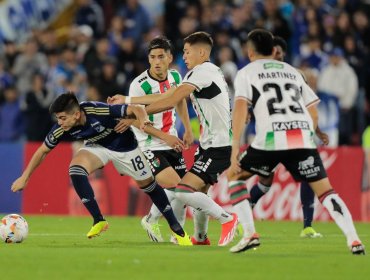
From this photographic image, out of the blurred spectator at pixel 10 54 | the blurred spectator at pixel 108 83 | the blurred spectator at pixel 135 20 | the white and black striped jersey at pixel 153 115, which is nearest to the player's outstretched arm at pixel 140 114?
the white and black striped jersey at pixel 153 115

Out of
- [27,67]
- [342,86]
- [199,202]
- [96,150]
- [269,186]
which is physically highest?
[27,67]

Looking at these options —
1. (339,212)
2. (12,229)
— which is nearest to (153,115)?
(12,229)

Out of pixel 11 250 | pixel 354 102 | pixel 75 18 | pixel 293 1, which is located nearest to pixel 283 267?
pixel 11 250

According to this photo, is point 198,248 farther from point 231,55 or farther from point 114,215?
point 231,55

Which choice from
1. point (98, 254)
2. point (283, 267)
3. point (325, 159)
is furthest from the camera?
point (325, 159)

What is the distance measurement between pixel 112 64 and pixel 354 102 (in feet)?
15.6

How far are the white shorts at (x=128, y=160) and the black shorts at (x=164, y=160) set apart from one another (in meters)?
0.33

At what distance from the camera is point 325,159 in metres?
19.1

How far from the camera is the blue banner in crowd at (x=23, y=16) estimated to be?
24.5 metres

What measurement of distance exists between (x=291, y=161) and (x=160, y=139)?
270cm

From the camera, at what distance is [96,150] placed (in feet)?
41.8

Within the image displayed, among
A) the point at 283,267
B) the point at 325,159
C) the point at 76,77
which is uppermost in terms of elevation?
the point at 76,77

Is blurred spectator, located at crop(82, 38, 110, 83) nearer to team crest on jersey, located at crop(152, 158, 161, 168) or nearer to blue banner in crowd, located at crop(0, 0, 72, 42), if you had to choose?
blue banner in crowd, located at crop(0, 0, 72, 42)

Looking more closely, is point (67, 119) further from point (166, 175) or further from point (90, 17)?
point (90, 17)
